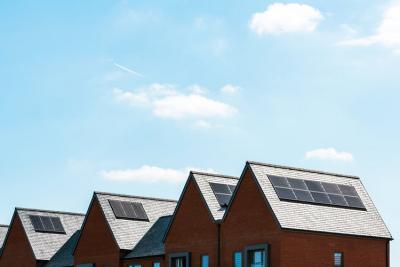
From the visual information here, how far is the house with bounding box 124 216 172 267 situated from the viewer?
53688mm

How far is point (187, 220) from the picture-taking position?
2002 inches

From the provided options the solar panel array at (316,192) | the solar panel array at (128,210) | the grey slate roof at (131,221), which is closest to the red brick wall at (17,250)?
the grey slate roof at (131,221)

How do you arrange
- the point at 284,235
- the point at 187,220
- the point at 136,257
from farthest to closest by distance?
the point at 136,257 → the point at 187,220 → the point at 284,235

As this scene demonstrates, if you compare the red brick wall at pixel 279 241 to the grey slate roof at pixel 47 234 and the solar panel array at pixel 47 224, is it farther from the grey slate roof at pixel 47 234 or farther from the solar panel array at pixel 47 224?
the solar panel array at pixel 47 224

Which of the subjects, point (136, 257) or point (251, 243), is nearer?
point (251, 243)

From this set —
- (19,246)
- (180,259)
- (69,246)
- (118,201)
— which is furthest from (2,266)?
(180,259)

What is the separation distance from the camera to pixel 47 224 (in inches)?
2628

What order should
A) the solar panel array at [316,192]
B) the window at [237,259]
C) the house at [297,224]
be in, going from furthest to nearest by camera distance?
the solar panel array at [316,192], the window at [237,259], the house at [297,224]

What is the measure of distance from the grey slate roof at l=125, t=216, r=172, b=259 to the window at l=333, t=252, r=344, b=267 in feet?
Answer: 39.0

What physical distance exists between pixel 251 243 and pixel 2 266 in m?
30.1

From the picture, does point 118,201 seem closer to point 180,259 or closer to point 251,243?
point 180,259

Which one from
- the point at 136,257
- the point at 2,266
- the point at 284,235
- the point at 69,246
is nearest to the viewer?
the point at 284,235

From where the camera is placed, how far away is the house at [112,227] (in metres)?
56.8

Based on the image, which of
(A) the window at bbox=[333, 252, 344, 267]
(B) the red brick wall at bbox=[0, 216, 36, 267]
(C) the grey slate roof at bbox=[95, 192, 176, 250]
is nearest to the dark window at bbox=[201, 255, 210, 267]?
(A) the window at bbox=[333, 252, 344, 267]
